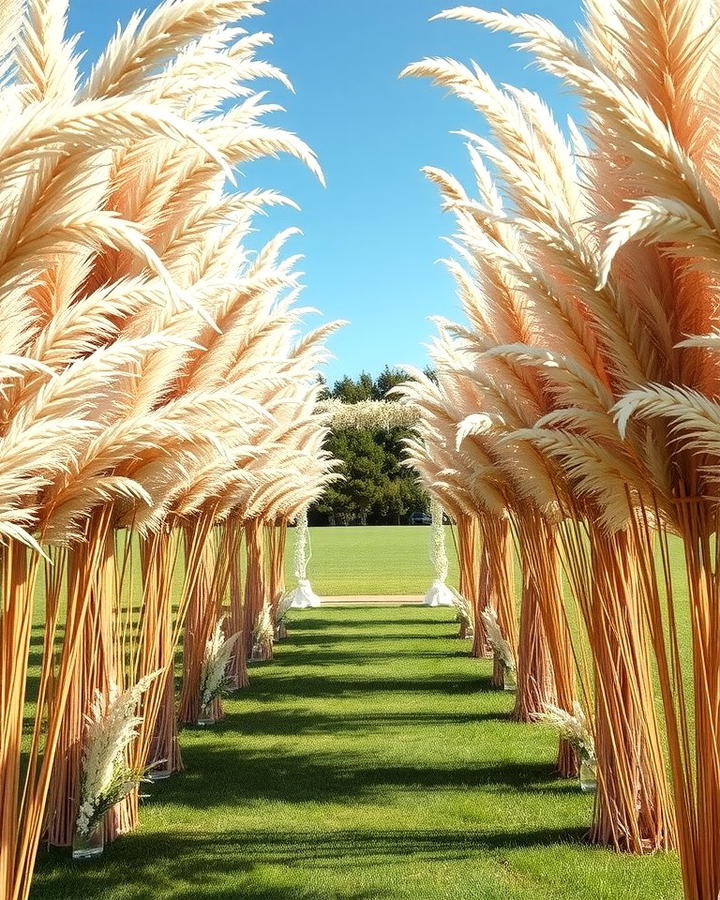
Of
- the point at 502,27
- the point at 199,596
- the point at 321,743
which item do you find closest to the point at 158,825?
the point at 321,743

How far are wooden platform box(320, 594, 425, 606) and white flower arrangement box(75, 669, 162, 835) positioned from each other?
49.3 feet

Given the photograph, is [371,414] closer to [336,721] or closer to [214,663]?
[336,721]

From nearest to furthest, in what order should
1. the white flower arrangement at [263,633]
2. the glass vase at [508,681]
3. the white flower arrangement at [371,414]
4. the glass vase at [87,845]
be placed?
1. the glass vase at [87,845]
2. the glass vase at [508,681]
3. the white flower arrangement at [263,633]
4. the white flower arrangement at [371,414]

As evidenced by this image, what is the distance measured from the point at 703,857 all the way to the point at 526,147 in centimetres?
310

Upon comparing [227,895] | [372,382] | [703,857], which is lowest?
[227,895]

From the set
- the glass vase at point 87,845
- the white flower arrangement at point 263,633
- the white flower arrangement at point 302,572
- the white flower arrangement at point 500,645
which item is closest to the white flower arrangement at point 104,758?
the glass vase at point 87,845

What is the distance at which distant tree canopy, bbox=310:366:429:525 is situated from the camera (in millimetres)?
59281

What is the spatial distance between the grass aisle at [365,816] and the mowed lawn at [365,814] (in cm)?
1

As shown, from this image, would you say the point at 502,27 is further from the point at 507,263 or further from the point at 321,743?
the point at 321,743

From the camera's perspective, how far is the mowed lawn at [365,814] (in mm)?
4273

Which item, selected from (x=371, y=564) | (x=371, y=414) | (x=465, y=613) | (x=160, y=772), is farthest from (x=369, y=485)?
(x=160, y=772)

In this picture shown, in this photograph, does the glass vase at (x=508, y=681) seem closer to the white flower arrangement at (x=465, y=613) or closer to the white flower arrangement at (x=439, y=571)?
the white flower arrangement at (x=465, y=613)

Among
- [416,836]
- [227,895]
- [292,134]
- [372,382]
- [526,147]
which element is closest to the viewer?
[292,134]

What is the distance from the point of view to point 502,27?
256cm
